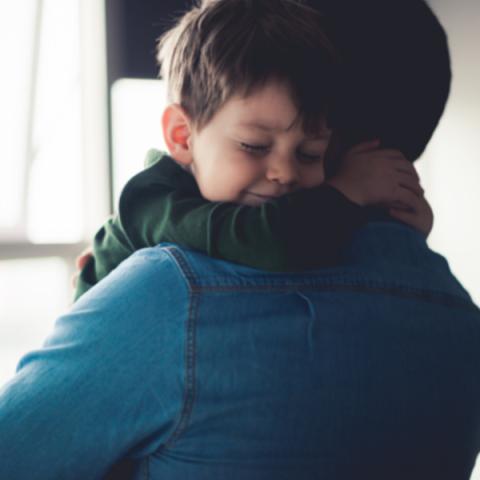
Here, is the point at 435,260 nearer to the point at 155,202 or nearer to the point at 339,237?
the point at 339,237

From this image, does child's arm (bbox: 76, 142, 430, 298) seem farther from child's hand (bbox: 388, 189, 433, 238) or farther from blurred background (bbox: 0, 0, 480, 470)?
blurred background (bbox: 0, 0, 480, 470)

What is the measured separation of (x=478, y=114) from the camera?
242cm

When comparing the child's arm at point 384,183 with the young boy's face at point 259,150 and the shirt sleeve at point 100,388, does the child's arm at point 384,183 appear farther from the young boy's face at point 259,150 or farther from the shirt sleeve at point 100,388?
the shirt sleeve at point 100,388

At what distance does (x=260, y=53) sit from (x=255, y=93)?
2.0 inches

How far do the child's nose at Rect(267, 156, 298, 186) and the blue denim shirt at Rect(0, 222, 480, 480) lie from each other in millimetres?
180

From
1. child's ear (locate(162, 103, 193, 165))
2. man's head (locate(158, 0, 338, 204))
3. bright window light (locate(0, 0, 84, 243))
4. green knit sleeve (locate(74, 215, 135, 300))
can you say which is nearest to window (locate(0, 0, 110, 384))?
bright window light (locate(0, 0, 84, 243))

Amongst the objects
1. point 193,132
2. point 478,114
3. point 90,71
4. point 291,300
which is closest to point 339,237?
point 291,300

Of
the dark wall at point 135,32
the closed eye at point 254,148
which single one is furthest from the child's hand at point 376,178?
the dark wall at point 135,32

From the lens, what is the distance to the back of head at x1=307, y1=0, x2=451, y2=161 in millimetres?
754

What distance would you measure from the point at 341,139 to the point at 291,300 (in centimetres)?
30

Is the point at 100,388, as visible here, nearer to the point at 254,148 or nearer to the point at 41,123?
the point at 254,148

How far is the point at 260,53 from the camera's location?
2.52 feet


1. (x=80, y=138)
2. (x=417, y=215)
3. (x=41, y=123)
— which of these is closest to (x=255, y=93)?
(x=417, y=215)

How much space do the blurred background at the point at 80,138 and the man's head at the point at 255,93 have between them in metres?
1.47
